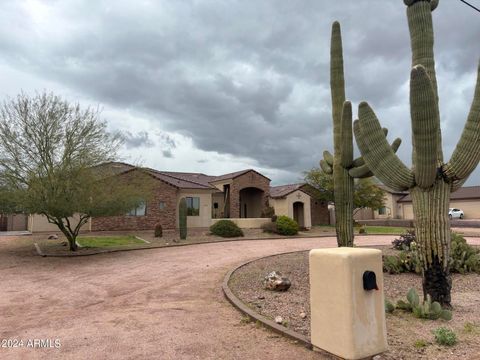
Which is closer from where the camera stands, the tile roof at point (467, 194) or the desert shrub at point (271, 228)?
the desert shrub at point (271, 228)

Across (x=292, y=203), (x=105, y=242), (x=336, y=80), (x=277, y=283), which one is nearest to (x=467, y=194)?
(x=292, y=203)

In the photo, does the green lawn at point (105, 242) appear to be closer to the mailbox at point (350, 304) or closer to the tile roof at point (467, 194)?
the mailbox at point (350, 304)

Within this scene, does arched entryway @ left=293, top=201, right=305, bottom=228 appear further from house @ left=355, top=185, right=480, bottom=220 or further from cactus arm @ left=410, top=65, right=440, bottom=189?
cactus arm @ left=410, top=65, right=440, bottom=189

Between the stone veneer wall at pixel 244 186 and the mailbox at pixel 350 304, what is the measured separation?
2752 cm

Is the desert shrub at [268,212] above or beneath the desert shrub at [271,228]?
above

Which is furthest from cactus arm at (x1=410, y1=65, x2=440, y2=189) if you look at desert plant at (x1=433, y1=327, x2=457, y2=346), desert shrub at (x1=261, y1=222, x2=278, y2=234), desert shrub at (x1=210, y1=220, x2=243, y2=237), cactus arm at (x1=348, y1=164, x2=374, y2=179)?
desert shrub at (x1=261, y1=222, x2=278, y2=234)

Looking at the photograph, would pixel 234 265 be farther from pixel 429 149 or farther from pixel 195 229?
pixel 195 229

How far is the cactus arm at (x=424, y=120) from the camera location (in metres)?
5.98

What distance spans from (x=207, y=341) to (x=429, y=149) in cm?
482

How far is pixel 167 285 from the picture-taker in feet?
30.4

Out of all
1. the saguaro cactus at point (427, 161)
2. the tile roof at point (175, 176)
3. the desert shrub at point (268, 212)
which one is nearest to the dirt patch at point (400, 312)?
the saguaro cactus at point (427, 161)

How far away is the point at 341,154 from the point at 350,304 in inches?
233

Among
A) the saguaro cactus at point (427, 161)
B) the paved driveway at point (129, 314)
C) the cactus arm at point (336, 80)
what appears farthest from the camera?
the cactus arm at point (336, 80)

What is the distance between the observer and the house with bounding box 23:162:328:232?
79.7 feet
